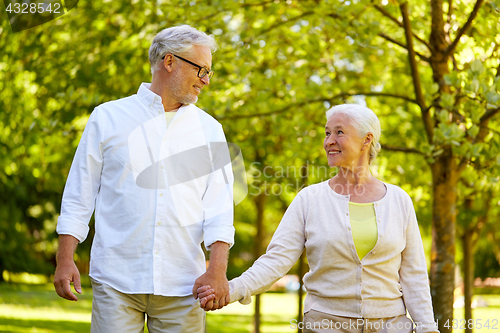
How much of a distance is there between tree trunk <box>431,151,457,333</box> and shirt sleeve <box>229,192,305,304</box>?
2459mm

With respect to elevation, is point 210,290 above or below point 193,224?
below

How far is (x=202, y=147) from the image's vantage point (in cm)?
290

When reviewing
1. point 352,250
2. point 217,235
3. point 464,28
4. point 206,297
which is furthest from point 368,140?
point 464,28

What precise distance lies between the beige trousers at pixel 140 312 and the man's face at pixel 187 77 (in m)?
1.01

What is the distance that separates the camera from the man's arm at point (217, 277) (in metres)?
2.70

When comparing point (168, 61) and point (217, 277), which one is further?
point (168, 61)

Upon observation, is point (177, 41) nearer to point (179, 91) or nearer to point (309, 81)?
point (179, 91)

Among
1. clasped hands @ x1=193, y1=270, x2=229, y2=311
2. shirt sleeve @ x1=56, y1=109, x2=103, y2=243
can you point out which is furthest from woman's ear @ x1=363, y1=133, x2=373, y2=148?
shirt sleeve @ x1=56, y1=109, x2=103, y2=243

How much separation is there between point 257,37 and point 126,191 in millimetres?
3296

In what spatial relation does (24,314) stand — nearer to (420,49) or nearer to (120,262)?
(420,49)

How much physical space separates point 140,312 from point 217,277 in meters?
0.41

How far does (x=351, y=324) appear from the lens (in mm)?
2959

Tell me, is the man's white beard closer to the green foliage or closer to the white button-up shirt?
the white button-up shirt

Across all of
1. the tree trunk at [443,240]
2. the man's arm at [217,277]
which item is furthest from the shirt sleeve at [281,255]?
the tree trunk at [443,240]
